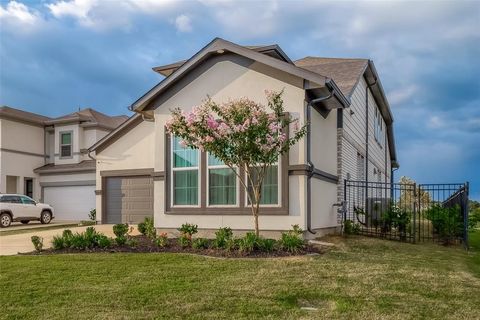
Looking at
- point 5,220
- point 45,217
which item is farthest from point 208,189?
point 45,217

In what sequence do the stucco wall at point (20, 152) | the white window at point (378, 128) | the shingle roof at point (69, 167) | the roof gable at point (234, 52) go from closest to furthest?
1. the roof gable at point (234, 52)
2. the white window at point (378, 128)
3. the shingle roof at point (69, 167)
4. the stucco wall at point (20, 152)

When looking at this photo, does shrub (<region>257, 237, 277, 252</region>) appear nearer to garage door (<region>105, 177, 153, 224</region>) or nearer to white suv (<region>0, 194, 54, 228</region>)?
garage door (<region>105, 177, 153, 224</region>)

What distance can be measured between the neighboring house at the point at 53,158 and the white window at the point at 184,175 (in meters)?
13.1

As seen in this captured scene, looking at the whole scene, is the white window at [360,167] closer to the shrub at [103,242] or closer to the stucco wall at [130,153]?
the stucco wall at [130,153]

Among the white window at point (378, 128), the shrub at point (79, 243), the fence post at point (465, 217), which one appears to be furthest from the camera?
the white window at point (378, 128)

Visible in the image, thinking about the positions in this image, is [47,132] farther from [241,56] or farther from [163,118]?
[241,56]

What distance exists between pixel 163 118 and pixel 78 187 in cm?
1425

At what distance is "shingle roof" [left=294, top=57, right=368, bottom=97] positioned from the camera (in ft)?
51.5

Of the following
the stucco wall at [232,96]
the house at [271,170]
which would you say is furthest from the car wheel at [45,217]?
the stucco wall at [232,96]

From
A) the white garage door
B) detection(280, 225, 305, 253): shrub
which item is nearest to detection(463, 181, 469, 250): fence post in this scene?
detection(280, 225, 305, 253): shrub

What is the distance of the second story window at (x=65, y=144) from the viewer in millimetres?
26505

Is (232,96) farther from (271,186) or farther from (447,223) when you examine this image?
(447,223)

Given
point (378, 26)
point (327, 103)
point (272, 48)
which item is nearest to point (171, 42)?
point (272, 48)

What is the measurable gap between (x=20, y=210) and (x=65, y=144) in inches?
273
